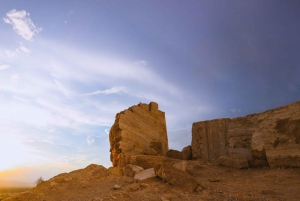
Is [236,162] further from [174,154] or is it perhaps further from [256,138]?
[174,154]

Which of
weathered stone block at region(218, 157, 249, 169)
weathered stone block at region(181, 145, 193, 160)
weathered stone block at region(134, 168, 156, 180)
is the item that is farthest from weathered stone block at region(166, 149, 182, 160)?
weathered stone block at region(134, 168, 156, 180)

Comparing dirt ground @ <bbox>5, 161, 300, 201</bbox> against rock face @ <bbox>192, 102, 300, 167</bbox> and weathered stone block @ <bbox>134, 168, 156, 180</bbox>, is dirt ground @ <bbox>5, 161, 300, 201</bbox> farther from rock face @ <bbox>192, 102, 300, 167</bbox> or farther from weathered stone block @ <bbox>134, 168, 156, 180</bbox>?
rock face @ <bbox>192, 102, 300, 167</bbox>

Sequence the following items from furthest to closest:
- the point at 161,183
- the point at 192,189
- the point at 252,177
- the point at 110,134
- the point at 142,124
Answer: the point at 142,124
the point at 110,134
the point at 252,177
the point at 161,183
the point at 192,189

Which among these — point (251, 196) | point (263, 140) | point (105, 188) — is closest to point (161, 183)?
point (105, 188)

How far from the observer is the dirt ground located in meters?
4.71

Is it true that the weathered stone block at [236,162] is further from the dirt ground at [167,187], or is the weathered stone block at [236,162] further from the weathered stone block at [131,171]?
the weathered stone block at [131,171]

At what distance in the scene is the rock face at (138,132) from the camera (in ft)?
34.8

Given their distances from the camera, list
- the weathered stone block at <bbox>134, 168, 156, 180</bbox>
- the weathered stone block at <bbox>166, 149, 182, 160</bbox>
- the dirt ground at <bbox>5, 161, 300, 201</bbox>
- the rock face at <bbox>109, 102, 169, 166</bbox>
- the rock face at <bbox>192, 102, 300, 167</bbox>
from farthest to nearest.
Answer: the weathered stone block at <bbox>166, 149, 182, 160</bbox> < the rock face at <bbox>109, 102, 169, 166</bbox> < the rock face at <bbox>192, 102, 300, 167</bbox> < the weathered stone block at <bbox>134, 168, 156, 180</bbox> < the dirt ground at <bbox>5, 161, 300, 201</bbox>

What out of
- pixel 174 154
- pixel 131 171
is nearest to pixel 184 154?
pixel 174 154

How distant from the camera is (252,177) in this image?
627cm

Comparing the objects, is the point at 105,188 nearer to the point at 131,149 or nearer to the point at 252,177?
the point at 252,177

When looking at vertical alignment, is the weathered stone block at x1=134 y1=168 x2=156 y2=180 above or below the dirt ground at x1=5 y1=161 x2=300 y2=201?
above

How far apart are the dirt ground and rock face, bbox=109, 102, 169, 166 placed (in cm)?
282

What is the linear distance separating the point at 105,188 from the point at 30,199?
166cm
